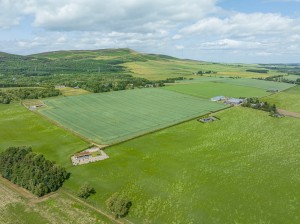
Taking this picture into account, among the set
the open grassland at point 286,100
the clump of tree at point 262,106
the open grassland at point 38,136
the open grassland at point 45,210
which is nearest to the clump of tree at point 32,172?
the open grassland at point 45,210

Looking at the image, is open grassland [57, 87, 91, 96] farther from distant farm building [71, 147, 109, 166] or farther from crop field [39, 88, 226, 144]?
distant farm building [71, 147, 109, 166]

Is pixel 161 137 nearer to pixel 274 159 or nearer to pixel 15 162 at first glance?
pixel 274 159

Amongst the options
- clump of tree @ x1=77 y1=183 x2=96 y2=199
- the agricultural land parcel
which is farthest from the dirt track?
clump of tree @ x1=77 y1=183 x2=96 y2=199

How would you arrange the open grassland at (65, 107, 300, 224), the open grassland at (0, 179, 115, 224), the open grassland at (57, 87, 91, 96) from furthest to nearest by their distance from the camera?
the open grassland at (57, 87, 91, 96)
the open grassland at (65, 107, 300, 224)
the open grassland at (0, 179, 115, 224)

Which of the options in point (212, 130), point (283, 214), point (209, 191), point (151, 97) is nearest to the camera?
point (283, 214)

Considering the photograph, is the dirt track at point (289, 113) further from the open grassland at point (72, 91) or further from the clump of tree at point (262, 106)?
the open grassland at point (72, 91)

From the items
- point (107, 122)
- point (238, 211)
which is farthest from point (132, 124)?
point (238, 211)
